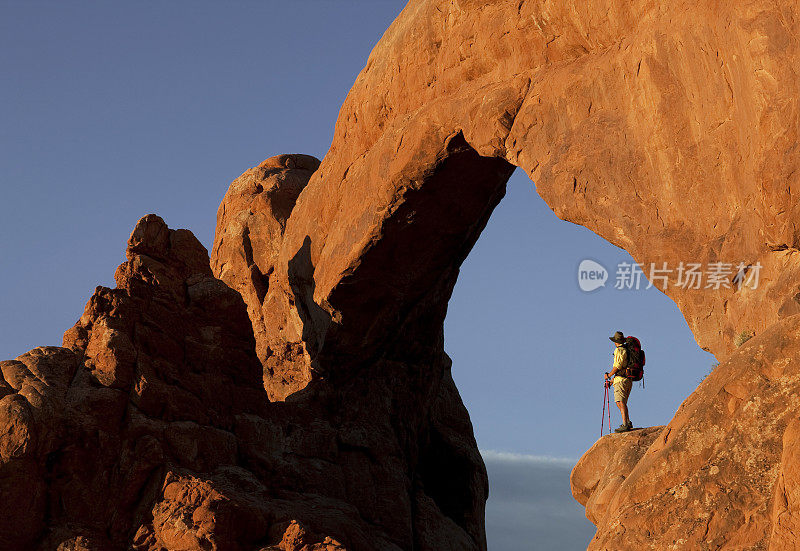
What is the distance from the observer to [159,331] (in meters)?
15.6

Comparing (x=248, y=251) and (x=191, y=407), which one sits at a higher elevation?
(x=248, y=251)

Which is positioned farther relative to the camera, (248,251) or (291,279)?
(248,251)

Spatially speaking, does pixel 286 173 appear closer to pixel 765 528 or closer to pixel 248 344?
pixel 248 344

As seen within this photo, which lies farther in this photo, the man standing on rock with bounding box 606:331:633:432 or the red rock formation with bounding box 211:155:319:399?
the red rock formation with bounding box 211:155:319:399

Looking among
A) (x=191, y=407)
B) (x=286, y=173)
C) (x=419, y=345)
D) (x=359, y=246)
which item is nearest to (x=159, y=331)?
(x=191, y=407)

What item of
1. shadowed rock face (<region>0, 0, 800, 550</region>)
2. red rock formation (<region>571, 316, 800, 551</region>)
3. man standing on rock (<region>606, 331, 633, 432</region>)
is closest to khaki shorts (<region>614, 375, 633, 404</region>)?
man standing on rock (<region>606, 331, 633, 432</region>)

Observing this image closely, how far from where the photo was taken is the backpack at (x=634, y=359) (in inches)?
539

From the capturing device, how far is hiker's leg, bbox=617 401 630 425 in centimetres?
1339

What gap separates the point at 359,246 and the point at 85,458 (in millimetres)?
6258

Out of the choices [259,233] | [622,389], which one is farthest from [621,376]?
[259,233]

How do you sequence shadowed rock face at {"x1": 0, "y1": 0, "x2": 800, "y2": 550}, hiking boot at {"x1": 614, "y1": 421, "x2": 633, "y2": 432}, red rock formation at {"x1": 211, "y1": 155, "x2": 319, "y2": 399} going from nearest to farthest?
shadowed rock face at {"x1": 0, "y1": 0, "x2": 800, "y2": 550}, hiking boot at {"x1": 614, "y1": 421, "x2": 633, "y2": 432}, red rock formation at {"x1": 211, "y1": 155, "x2": 319, "y2": 399}

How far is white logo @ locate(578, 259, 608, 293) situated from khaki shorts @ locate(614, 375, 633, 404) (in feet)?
4.28

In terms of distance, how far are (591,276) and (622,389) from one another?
5.26 feet

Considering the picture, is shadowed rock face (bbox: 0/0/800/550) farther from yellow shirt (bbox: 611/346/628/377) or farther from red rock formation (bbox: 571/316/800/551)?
yellow shirt (bbox: 611/346/628/377)
